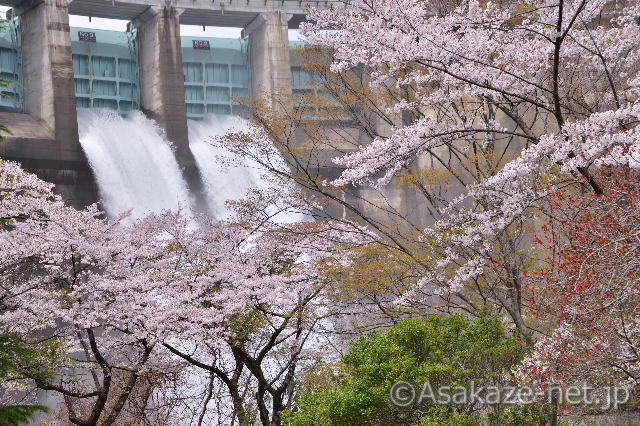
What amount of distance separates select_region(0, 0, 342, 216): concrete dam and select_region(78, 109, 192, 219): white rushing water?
45mm

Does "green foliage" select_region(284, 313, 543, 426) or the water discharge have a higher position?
the water discharge

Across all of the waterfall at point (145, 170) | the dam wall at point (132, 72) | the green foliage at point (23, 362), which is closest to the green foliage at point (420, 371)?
the green foliage at point (23, 362)

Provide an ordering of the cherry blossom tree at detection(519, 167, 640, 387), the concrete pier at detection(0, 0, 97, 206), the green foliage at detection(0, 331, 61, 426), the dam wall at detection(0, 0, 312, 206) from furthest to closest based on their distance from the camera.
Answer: the dam wall at detection(0, 0, 312, 206), the concrete pier at detection(0, 0, 97, 206), the cherry blossom tree at detection(519, 167, 640, 387), the green foliage at detection(0, 331, 61, 426)

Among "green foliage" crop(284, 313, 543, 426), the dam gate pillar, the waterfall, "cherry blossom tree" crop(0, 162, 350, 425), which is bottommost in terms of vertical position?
"green foliage" crop(284, 313, 543, 426)

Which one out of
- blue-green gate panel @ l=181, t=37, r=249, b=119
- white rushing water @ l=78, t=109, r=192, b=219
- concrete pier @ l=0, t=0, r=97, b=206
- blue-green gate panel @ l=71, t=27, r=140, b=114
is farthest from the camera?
blue-green gate panel @ l=181, t=37, r=249, b=119

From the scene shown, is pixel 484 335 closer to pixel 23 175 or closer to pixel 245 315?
pixel 245 315

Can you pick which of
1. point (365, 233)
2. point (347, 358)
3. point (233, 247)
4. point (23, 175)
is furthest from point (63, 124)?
point (347, 358)

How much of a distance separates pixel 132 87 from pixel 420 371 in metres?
31.1

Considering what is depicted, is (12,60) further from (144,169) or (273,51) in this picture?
(273,51)

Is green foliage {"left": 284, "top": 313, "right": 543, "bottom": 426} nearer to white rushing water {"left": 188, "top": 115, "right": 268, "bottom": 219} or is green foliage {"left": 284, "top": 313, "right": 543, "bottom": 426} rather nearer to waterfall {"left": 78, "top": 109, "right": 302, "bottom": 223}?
waterfall {"left": 78, "top": 109, "right": 302, "bottom": 223}

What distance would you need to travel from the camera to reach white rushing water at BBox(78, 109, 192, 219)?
3319cm

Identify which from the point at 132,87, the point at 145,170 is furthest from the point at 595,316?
the point at 132,87

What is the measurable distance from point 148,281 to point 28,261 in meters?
2.58

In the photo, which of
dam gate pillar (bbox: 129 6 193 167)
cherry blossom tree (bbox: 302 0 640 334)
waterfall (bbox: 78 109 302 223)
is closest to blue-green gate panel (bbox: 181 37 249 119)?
dam gate pillar (bbox: 129 6 193 167)
